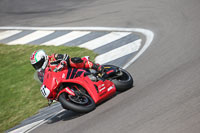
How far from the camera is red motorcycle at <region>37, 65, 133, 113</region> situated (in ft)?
21.1

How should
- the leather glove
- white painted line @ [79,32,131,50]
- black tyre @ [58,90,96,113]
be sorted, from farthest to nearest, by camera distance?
white painted line @ [79,32,131,50] → the leather glove → black tyre @ [58,90,96,113]

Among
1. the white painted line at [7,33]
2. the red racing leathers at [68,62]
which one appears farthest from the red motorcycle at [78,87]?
the white painted line at [7,33]

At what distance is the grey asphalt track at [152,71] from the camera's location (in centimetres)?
540

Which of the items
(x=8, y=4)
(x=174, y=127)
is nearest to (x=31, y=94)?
(x=174, y=127)

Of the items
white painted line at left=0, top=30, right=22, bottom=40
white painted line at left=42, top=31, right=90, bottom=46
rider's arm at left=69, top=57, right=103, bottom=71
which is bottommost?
white painted line at left=42, top=31, right=90, bottom=46

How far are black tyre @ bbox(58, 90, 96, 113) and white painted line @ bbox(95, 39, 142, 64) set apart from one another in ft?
10.9

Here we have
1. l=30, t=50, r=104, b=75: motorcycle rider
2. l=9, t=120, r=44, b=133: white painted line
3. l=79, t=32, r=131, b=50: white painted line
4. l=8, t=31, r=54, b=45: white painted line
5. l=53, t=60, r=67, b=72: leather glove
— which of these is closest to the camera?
l=53, t=60, r=67, b=72: leather glove

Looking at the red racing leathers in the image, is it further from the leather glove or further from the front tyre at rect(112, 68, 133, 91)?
the front tyre at rect(112, 68, 133, 91)

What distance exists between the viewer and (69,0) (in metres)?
16.5

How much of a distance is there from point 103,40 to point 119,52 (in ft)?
4.71

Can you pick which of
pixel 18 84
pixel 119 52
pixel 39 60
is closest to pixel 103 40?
pixel 119 52

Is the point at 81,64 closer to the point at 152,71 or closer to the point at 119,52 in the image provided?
the point at 152,71

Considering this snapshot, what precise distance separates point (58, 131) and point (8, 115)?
2.60 m

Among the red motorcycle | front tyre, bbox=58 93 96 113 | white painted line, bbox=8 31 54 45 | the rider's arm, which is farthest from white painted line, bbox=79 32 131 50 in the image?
front tyre, bbox=58 93 96 113
